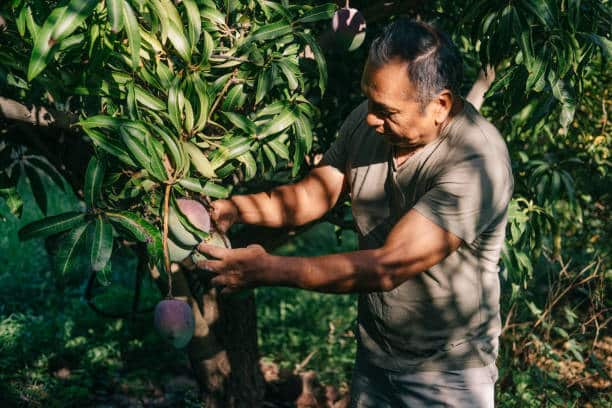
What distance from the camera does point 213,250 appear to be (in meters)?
1.55

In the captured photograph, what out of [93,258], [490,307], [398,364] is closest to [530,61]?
[490,307]

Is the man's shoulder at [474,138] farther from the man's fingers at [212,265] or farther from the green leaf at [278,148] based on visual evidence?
the man's fingers at [212,265]

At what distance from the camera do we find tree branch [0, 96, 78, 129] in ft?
6.00

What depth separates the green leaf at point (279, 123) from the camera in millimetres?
1668

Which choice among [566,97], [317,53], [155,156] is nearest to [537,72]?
[566,97]

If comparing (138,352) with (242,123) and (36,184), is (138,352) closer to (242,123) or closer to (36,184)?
(36,184)

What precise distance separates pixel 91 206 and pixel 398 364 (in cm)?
90

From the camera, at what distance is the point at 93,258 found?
4.36ft

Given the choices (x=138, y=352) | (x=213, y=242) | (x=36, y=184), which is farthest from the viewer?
(x=138, y=352)

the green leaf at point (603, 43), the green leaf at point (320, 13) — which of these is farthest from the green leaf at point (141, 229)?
the green leaf at point (603, 43)

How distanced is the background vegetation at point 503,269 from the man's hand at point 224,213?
213 millimetres

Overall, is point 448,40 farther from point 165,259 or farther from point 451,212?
point 165,259

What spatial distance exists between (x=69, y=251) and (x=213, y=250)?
0.31 m

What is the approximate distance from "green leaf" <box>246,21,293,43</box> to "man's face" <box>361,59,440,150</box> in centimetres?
21
